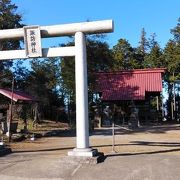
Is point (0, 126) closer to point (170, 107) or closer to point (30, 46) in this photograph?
point (30, 46)

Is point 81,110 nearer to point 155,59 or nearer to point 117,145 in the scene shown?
point 117,145

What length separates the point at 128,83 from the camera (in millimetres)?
35844

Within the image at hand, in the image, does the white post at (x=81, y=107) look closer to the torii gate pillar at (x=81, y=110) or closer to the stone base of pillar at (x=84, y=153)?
the torii gate pillar at (x=81, y=110)

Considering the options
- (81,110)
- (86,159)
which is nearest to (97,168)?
(86,159)

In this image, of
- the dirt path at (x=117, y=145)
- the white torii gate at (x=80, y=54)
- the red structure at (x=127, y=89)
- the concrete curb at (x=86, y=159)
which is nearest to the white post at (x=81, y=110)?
the white torii gate at (x=80, y=54)

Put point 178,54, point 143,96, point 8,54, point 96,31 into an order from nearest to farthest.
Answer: point 96,31, point 8,54, point 143,96, point 178,54

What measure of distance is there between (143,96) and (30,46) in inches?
875

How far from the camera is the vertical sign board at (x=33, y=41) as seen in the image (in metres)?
13.2

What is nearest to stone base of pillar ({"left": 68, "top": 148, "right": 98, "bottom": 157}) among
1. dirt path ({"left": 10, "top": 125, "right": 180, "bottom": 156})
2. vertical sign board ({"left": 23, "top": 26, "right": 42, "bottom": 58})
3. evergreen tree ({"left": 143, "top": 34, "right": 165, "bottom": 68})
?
dirt path ({"left": 10, "top": 125, "right": 180, "bottom": 156})

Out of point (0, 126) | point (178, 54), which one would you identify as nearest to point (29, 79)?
point (0, 126)

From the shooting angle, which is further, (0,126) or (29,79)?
(29,79)

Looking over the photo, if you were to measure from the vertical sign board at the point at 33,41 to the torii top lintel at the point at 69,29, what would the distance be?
7.0 inches

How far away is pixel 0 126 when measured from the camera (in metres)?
23.7

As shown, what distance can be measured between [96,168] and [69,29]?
4.25 m
